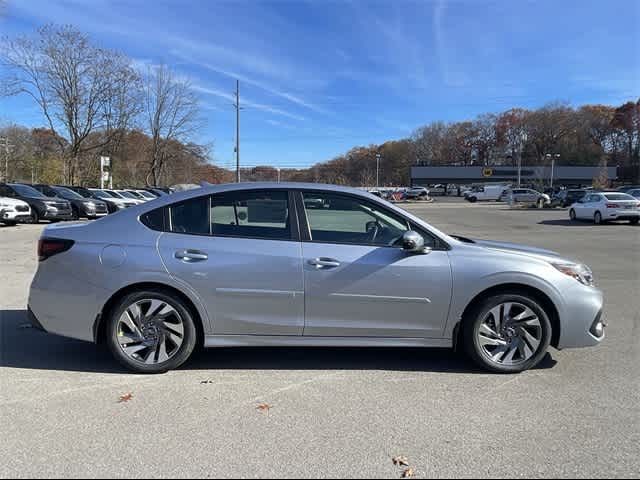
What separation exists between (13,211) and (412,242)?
61.9ft

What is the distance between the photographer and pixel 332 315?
4.12m

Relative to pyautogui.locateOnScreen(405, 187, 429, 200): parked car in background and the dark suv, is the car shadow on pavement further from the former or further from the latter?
pyautogui.locateOnScreen(405, 187, 429, 200): parked car in background

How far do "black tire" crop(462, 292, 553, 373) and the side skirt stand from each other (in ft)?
0.64

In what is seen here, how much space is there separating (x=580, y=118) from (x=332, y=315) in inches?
5077

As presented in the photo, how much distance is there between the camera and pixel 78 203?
2256 cm

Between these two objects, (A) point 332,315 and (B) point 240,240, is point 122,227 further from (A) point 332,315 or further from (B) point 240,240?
(A) point 332,315

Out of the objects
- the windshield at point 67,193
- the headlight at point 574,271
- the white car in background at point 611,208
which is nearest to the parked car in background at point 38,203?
the windshield at point 67,193

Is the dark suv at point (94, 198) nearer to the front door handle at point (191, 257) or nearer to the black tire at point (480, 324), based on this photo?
the front door handle at point (191, 257)

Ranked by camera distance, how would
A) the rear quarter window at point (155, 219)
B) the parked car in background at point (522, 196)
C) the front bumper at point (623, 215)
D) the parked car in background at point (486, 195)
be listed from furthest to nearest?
the parked car in background at point (486, 195) → the parked car in background at point (522, 196) → the front bumper at point (623, 215) → the rear quarter window at point (155, 219)

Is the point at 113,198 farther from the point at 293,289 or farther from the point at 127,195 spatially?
the point at 293,289

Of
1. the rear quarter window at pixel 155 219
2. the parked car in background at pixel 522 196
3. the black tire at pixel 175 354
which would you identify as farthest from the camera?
the parked car in background at pixel 522 196

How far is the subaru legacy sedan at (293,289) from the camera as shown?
13.3 feet

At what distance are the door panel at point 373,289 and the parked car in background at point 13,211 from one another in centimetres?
1812

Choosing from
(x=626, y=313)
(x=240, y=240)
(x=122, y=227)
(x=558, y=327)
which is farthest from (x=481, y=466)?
(x=626, y=313)
